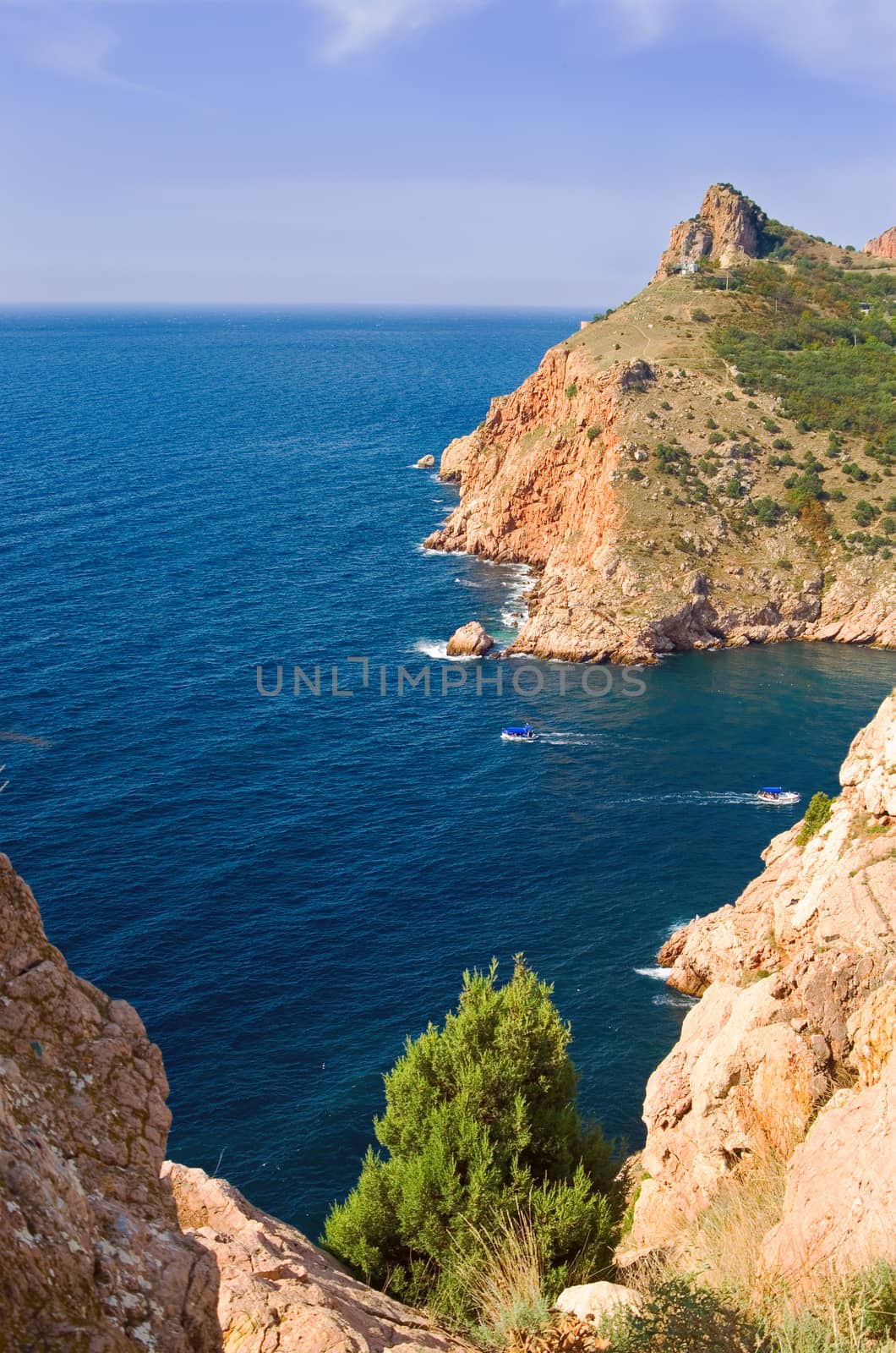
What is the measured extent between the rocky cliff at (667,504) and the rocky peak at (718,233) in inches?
1094

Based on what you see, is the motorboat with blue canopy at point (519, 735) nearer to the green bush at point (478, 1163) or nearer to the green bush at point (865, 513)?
the green bush at point (865, 513)

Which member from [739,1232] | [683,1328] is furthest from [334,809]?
[683,1328]

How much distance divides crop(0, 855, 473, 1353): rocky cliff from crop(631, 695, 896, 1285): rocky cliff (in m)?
6.91

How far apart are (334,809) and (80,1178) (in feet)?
210

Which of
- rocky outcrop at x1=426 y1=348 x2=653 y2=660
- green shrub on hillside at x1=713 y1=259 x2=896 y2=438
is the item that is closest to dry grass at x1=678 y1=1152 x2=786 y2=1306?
rocky outcrop at x1=426 y1=348 x2=653 y2=660

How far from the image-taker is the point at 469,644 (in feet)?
339

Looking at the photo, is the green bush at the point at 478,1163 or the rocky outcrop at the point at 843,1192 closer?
the rocky outcrop at the point at 843,1192

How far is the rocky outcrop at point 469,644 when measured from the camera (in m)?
103

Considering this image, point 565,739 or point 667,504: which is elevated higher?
point 667,504

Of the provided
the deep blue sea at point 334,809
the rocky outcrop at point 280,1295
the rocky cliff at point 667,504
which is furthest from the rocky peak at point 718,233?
the rocky outcrop at point 280,1295

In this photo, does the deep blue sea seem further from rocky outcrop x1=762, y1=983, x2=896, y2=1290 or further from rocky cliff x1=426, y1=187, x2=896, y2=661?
rocky outcrop x1=762, y1=983, x2=896, y2=1290

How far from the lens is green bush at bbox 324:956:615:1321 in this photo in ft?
84.6

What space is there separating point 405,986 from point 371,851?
13.4m

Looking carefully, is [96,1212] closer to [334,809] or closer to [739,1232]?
[739,1232]
